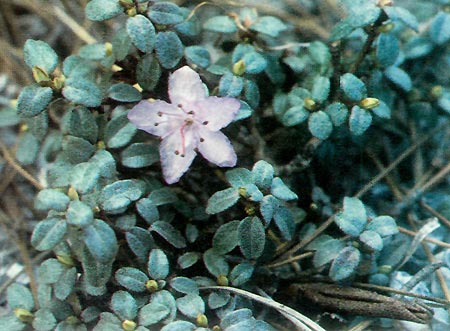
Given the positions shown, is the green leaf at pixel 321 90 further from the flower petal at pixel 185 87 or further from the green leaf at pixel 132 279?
the green leaf at pixel 132 279

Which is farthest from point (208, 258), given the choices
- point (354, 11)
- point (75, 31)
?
point (75, 31)

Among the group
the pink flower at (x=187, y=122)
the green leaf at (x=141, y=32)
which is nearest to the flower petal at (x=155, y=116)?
the pink flower at (x=187, y=122)

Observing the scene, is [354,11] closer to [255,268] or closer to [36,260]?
[255,268]

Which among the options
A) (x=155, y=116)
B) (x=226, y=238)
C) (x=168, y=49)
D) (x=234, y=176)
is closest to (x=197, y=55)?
(x=168, y=49)

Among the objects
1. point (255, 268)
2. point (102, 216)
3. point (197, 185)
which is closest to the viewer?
point (102, 216)

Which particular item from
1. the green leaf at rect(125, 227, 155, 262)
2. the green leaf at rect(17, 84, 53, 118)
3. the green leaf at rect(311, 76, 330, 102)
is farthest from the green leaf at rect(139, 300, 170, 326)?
the green leaf at rect(311, 76, 330, 102)

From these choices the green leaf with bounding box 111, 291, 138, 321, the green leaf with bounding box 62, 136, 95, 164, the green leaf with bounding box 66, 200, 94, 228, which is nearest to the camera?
the green leaf with bounding box 66, 200, 94, 228

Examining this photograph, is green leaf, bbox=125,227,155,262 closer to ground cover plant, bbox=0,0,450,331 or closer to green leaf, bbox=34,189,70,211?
ground cover plant, bbox=0,0,450,331
